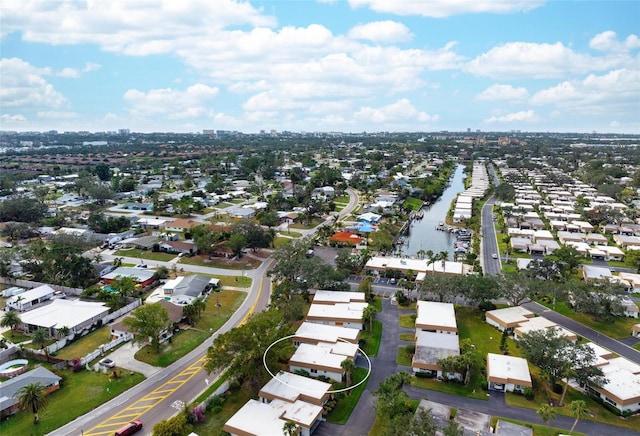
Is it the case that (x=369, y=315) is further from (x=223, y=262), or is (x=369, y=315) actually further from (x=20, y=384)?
(x=20, y=384)

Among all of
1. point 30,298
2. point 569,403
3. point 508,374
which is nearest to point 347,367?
point 508,374

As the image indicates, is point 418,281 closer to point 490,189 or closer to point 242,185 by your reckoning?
point 490,189

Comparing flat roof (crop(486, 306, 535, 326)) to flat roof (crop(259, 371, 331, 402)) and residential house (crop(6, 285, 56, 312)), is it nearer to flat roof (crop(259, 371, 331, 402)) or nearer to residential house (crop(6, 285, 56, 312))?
flat roof (crop(259, 371, 331, 402))

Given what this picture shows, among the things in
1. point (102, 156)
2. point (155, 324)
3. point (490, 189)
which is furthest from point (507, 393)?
point (102, 156)

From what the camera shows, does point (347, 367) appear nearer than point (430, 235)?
Yes

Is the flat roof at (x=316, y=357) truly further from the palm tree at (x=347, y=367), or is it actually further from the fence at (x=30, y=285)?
the fence at (x=30, y=285)

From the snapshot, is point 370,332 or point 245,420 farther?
point 370,332

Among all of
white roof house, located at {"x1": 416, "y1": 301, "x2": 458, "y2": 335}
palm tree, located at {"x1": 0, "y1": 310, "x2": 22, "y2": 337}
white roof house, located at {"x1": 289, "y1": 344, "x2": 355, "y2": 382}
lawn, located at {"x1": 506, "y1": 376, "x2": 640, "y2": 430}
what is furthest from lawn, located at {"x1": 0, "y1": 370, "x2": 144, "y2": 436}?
lawn, located at {"x1": 506, "y1": 376, "x2": 640, "y2": 430}
